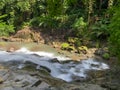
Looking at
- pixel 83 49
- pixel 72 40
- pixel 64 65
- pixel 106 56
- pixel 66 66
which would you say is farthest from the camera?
pixel 72 40

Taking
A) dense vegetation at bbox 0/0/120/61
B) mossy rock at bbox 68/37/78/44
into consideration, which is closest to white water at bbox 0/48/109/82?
dense vegetation at bbox 0/0/120/61

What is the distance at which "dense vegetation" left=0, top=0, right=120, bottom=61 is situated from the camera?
68.2 ft

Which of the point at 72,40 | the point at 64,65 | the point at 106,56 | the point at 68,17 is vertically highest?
the point at 68,17

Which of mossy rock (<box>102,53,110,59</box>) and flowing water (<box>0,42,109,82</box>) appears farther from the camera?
mossy rock (<box>102,53,110,59</box>)

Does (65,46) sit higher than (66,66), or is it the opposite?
(66,66)

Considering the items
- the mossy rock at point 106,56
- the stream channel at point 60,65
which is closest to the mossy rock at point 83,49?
the stream channel at point 60,65

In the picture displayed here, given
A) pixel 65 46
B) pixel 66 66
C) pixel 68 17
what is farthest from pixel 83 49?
pixel 68 17

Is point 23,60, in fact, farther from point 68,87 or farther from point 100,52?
point 100,52

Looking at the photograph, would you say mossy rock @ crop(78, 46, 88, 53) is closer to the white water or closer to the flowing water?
the flowing water

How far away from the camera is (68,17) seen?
24516mm

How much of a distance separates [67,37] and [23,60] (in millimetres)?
8236

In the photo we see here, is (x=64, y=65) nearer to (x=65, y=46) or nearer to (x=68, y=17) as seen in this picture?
(x=65, y=46)

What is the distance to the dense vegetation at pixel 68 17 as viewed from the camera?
2080cm

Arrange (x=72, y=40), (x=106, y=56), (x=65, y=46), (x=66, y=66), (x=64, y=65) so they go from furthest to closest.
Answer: (x=72, y=40) → (x=65, y=46) → (x=106, y=56) → (x=64, y=65) → (x=66, y=66)
